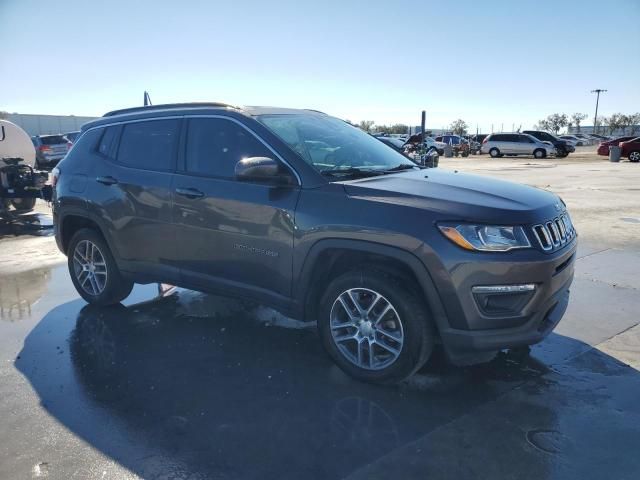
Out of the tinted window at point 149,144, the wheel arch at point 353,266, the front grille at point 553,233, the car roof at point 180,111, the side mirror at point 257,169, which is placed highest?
the car roof at point 180,111

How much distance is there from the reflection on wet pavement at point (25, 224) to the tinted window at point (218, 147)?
21.7ft

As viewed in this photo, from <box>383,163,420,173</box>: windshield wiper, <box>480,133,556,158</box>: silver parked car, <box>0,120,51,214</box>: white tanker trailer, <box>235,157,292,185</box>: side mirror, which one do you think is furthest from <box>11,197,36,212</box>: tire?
<box>480,133,556,158</box>: silver parked car

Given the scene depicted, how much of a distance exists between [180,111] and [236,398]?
98.1 inches

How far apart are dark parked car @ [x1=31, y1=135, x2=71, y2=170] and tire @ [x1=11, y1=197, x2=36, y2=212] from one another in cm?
992

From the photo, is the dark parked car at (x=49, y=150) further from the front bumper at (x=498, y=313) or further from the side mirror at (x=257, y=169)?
the front bumper at (x=498, y=313)

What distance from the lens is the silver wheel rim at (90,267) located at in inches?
205

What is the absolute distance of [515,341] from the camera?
3162mm

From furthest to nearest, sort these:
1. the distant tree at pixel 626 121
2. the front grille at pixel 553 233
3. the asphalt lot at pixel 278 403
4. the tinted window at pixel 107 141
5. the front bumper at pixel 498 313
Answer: the distant tree at pixel 626 121 < the tinted window at pixel 107 141 < the front grille at pixel 553 233 < the front bumper at pixel 498 313 < the asphalt lot at pixel 278 403

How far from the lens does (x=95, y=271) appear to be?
17.2 ft

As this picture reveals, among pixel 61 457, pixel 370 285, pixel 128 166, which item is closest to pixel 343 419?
pixel 370 285

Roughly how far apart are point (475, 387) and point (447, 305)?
2.49 ft

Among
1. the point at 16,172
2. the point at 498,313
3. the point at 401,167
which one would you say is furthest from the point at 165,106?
the point at 16,172

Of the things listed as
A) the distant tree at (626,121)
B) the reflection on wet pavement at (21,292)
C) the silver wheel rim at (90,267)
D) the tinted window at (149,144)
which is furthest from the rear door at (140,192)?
the distant tree at (626,121)

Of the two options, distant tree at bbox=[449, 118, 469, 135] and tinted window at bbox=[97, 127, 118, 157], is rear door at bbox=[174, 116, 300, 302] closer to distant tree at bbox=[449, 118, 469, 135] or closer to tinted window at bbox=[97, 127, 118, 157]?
tinted window at bbox=[97, 127, 118, 157]
